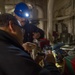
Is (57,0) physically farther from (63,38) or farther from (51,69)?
(51,69)

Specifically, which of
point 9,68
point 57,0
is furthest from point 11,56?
point 57,0

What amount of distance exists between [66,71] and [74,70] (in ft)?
0.39

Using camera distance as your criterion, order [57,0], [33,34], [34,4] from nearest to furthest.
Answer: [33,34] → [57,0] → [34,4]

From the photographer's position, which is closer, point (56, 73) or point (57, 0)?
point (56, 73)

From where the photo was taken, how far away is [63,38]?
441cm

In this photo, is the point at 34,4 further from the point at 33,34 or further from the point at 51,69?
the point at 51,69

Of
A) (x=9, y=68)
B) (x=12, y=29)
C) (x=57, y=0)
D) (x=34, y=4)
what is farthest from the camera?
(x=34, y=4)

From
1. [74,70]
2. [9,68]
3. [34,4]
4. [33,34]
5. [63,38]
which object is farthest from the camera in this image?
[34,4]

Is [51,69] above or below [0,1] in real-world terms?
below

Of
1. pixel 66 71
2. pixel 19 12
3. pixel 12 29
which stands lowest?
pixel 66 71

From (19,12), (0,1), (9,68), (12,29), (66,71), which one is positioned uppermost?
(0,1)

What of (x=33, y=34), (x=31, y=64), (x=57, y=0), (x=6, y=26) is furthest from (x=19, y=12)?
(x=57, y=0)

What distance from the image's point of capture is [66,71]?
1.00 meters

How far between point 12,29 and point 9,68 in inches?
7.2
